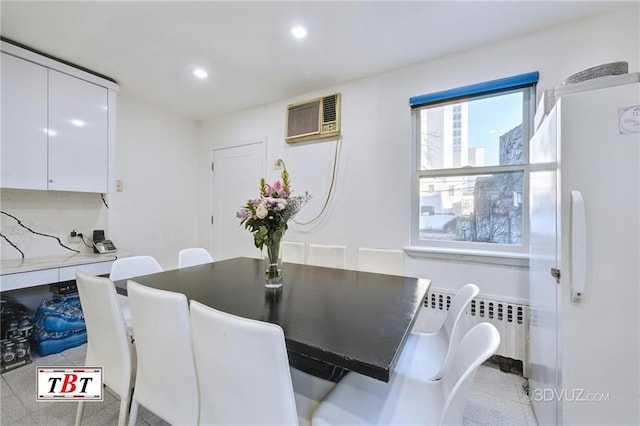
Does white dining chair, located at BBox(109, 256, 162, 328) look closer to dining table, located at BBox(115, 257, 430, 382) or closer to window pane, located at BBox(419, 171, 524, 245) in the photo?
dining table, located at BBox(115, 257, 430, 382)

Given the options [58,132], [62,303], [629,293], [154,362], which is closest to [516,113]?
[629,293]

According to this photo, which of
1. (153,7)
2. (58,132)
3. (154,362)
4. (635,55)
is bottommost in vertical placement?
(154,362)

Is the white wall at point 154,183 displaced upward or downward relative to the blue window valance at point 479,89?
downward

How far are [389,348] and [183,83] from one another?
3086mm

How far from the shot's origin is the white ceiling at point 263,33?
175cm

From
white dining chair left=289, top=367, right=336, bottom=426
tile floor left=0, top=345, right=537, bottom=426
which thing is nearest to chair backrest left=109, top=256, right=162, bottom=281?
tile floor left=0, top=345, right=537, bottom=426

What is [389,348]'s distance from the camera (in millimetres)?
867

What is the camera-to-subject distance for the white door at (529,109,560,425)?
4.08 ft

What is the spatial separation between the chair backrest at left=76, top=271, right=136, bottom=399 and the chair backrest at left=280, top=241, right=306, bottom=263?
1.46 metres

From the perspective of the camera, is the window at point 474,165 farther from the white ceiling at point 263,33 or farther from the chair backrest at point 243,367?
the chair backrest at point 243,367

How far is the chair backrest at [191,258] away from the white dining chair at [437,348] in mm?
1816

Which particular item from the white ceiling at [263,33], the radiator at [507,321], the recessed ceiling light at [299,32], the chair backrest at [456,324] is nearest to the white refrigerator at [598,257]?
the chair backrest at [456,324]

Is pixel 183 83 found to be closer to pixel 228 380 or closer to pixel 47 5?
pixel 47 5

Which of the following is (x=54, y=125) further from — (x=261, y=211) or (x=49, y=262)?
(x=261, y=211)
